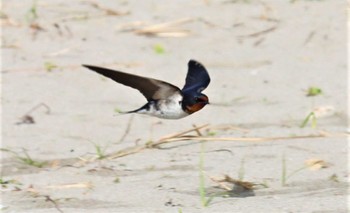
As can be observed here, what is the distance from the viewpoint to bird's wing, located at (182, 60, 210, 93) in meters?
3.82

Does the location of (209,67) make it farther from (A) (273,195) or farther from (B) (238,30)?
(A) (273,195)

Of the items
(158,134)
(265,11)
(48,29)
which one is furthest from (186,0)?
(158,134)

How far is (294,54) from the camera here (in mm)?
5902

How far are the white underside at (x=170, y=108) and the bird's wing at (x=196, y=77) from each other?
318mm

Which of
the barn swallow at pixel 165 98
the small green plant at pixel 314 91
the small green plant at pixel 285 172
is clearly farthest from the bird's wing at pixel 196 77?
the small green plant at pixel 314 91

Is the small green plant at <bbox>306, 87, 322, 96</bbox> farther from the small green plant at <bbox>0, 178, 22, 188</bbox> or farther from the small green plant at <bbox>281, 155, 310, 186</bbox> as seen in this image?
the small green plant at <bbox>0, 178, 22, 188</bbox>

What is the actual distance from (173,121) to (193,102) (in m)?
1.43

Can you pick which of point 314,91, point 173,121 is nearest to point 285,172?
point 173,121

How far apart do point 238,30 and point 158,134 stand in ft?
6.13

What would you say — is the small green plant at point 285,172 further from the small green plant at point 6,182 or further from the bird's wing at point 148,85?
the small green plant at point 6,182

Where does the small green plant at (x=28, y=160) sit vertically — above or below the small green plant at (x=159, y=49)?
below

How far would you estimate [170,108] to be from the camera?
3.44 m

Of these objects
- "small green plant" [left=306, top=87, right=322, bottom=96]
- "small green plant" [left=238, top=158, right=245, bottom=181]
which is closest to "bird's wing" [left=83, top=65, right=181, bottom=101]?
"small green plant" [left=238, top=158, right=245, bottom=181]

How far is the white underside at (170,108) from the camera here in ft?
11.3
